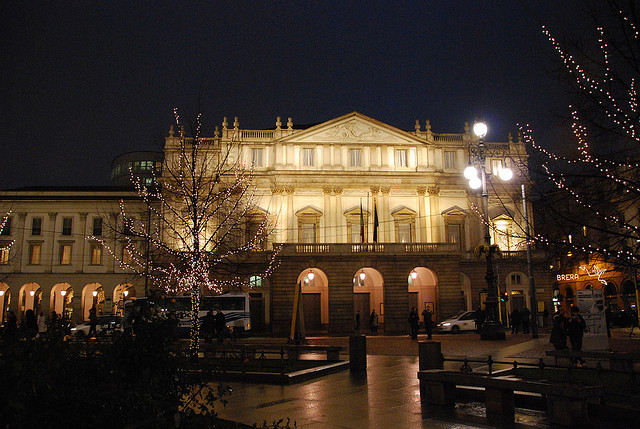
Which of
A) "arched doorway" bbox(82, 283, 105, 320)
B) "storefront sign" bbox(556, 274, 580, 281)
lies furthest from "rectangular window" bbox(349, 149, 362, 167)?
"arched doorway" bbox(82, 283, 105, 320)

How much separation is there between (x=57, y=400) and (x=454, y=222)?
5037 cm

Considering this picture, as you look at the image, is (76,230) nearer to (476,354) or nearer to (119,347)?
(476,354)

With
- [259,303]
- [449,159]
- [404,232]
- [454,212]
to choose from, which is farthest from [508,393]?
[449,159]

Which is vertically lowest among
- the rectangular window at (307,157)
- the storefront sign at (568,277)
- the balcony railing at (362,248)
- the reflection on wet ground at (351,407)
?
the reflection on wet ground at (351,407)

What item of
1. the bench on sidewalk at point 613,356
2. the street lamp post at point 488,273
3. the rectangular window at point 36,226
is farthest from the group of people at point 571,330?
the rectangular window at point 36,226

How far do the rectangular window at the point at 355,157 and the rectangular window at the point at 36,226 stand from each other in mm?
32672

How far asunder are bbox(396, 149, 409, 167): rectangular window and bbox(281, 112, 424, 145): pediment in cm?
108

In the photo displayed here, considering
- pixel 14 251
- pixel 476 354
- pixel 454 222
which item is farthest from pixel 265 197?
pixel 476 354

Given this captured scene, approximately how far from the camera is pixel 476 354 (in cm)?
2027

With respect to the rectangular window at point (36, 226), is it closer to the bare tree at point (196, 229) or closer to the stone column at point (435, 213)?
the bare tree at point (196, 229)

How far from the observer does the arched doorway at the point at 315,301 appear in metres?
47.6

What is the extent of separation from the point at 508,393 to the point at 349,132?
4359cm

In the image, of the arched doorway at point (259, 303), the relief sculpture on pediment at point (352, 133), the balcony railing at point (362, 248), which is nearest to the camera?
the balcony railing at point (362, 248)

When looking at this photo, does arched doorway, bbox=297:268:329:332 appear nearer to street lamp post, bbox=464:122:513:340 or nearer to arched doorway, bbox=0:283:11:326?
street lamp post, bbox=464:122:513:340
